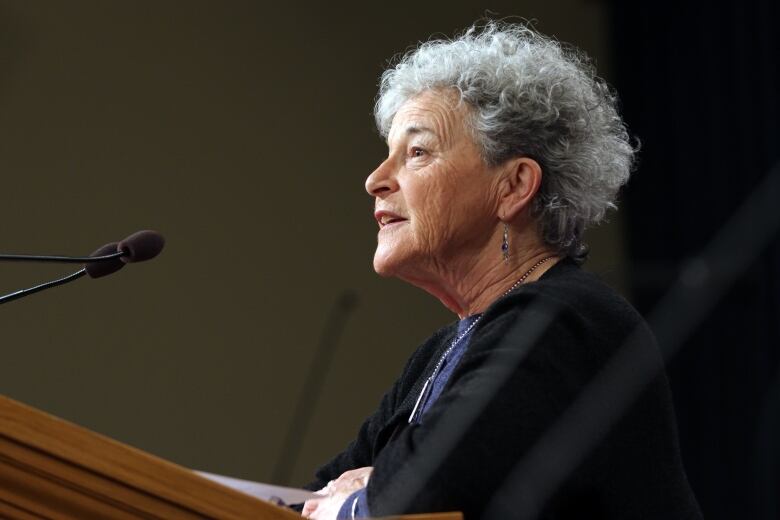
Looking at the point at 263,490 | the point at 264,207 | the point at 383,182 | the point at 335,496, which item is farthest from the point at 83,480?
the point at 264,207

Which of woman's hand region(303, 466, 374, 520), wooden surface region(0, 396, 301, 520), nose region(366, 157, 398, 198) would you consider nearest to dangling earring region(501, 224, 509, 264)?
nose region(366, 157, 398, 198)

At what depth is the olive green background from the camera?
15.3ft

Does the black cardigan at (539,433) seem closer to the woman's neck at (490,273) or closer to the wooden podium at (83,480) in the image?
the woman's neck at (490,273)

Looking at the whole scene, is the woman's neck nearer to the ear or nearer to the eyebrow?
the ear

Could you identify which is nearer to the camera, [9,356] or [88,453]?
[88,453]

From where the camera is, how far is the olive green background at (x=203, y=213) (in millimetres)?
4664

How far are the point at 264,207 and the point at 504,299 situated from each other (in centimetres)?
335

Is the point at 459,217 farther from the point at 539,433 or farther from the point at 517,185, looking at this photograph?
the point at 539,433

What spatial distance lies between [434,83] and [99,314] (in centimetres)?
270

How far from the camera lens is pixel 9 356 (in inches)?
179

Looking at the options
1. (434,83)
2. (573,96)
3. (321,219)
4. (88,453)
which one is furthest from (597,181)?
(321,219)

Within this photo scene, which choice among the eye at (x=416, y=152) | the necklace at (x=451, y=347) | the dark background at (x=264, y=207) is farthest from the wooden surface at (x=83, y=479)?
the dark background at (x=264, y=207)

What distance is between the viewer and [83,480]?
1316 mm

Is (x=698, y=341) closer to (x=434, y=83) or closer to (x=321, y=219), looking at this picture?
(x=321, y=219)
